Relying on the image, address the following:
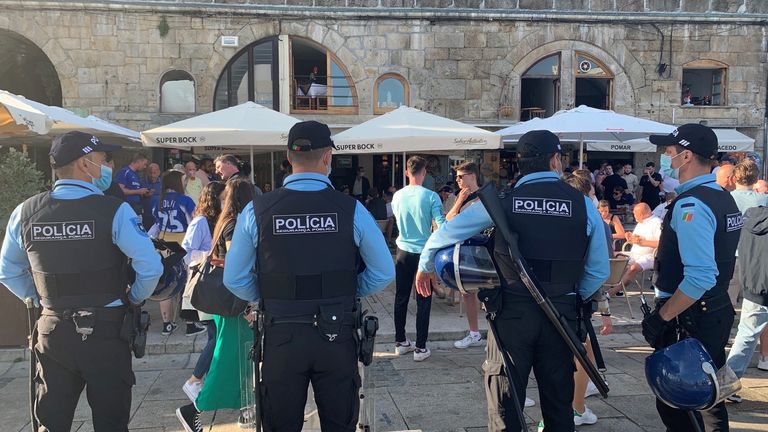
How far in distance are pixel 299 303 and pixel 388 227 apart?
28.0 feet

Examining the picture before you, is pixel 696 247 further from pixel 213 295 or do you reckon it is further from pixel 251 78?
pixel 251 78

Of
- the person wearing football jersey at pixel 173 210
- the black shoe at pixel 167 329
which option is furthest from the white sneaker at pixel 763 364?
the person wearing football jersey at pixel 173 210

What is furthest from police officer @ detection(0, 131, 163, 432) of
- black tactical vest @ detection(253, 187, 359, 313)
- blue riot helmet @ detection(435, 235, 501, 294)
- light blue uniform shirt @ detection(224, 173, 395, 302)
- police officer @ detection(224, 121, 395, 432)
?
blue riot helmet @ detection(435, 235, 501, 294)

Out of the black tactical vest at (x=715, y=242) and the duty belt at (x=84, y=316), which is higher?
the black tactical vest at (x=715, y=242)

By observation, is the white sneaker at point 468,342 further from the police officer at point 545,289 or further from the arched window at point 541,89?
the arched window at point 541,89

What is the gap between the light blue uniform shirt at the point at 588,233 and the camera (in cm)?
314

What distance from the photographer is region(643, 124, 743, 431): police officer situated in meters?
3.07

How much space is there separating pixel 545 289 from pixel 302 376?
1402 millimetres

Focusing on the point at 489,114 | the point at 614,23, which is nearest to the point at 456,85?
the point at 489,114

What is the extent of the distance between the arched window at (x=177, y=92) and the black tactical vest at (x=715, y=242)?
12.2 metres

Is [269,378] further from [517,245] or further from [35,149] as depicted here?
[35,149]

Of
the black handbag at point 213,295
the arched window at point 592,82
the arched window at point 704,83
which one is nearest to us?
the black handbag at point 213,295

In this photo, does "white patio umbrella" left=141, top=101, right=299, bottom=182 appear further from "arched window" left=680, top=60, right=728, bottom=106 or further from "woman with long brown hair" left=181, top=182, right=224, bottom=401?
"arched window" left=680, top=60, right=728, bottom=106

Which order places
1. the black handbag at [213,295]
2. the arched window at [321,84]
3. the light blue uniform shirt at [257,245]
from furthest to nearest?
the arched window at [321,84]
the black handbag at [213,295]
the light blue uniform shirt at [257,245]
